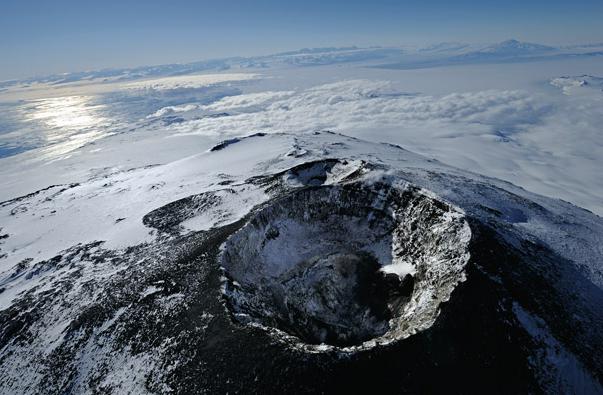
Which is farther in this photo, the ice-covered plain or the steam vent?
the steam vent

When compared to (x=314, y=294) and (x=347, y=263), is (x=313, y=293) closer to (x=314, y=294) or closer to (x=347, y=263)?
(x=314, y=294)

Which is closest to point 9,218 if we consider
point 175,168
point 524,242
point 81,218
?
point 81,218

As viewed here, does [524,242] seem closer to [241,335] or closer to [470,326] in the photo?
[470,326]

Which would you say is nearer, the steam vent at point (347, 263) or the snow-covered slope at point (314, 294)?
the snow-covered slope at point (314, 294)

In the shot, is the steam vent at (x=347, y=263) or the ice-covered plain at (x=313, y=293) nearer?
the ice-covered plain at (x=313, y=293)

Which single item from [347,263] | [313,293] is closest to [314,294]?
[313,293]
